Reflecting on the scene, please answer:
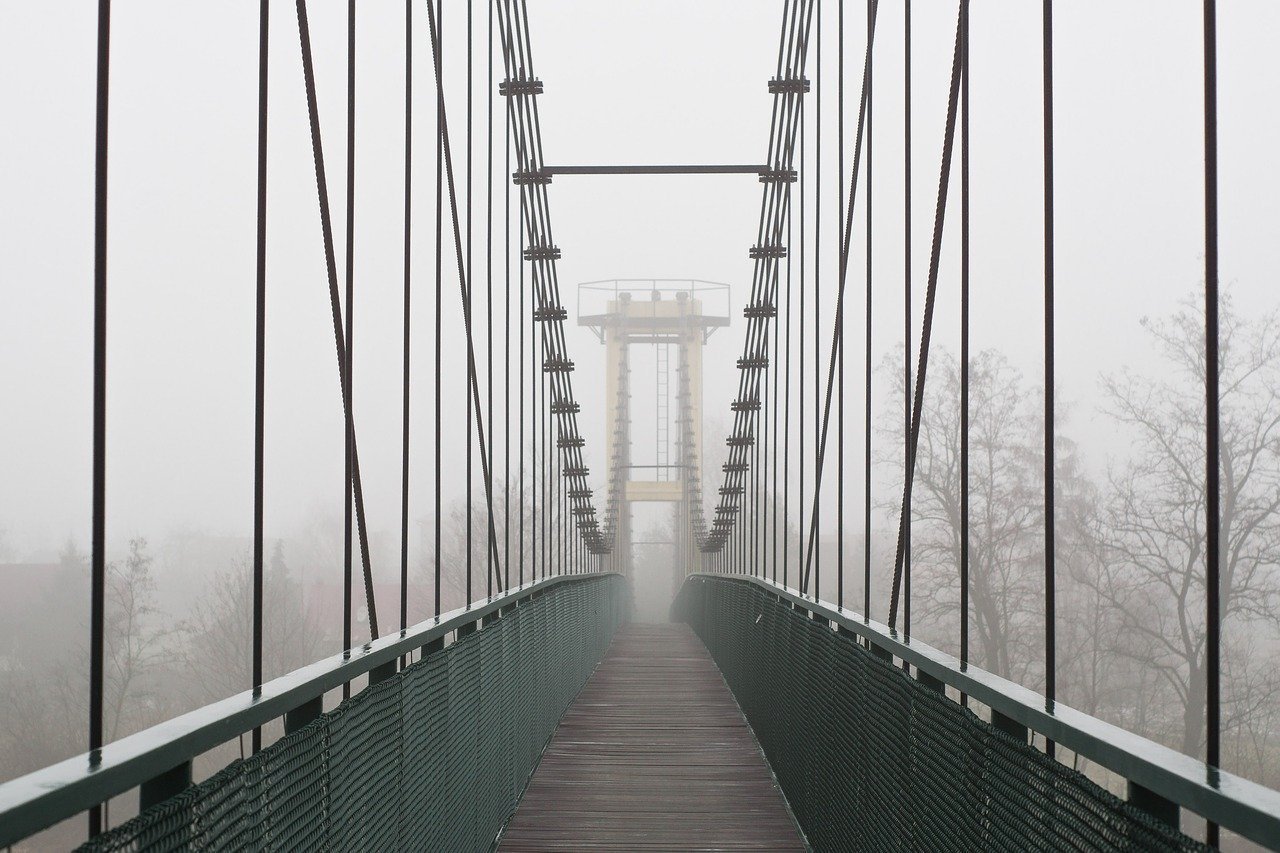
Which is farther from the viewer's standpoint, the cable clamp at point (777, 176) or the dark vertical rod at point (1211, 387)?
the cable clamp at point (777, 176)

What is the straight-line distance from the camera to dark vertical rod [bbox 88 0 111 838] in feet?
6.71

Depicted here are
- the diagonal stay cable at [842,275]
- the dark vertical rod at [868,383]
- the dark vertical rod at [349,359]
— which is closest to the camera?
the dark vertical rod at [349,359]

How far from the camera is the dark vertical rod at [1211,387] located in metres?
2.05

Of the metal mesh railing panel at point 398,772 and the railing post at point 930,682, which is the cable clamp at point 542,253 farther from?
the railing post at point 930,682

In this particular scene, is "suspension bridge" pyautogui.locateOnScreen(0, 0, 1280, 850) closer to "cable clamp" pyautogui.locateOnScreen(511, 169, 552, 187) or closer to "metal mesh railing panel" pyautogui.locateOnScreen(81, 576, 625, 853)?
"metal mesh railing panel" pyautogui.locateOnScreen(81, 576, 625, 853)

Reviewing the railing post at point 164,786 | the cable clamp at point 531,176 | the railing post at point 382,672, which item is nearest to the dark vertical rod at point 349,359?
the railing post at point 382,672

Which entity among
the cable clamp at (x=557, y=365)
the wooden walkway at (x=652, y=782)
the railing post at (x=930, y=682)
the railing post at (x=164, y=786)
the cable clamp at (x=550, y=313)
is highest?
the cable clamp at (x=550, y=313)

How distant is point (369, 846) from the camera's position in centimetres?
264

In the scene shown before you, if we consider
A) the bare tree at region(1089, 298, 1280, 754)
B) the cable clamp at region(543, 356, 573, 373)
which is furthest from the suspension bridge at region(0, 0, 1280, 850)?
the bare tree at region(1089, 298, 1280, 754)

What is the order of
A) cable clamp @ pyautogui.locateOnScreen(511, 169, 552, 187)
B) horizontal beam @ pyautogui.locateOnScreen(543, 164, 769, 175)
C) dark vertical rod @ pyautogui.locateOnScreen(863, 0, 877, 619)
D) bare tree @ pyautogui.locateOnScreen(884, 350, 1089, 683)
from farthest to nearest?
1. bare tree @ pyautogui.locateOnScreen(884, 350, 1089, 683)
2. horizontal beam @ pyautogui.locateOnScreen(543, 164, 769, 175)
3. cable clamp @ pyautogui.locateOnScreen(511, 169, 552, 187)
4. dark vertical rod @ pyautogui.locateOnScreen(863, 0, 877, 619)

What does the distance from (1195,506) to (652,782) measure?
12.2 m

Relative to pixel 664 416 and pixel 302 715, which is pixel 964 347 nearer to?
pixel 302 715

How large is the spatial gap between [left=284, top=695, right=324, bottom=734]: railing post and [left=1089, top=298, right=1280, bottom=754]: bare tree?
39.4ft

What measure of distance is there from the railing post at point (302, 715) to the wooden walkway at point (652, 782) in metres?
2.27
